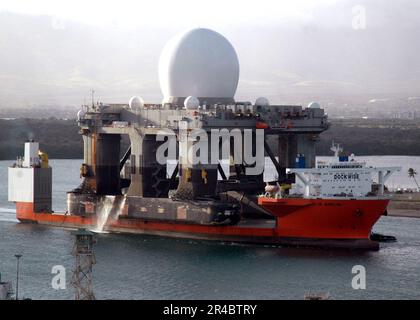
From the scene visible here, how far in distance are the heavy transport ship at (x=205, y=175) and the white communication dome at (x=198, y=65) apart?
0.06m

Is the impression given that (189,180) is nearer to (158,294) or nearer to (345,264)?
(345,264)

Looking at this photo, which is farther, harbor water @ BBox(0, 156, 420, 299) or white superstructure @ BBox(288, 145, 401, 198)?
white superstructure @ BBox(288, 145, 401, 198)

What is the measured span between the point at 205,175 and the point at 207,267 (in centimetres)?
1000

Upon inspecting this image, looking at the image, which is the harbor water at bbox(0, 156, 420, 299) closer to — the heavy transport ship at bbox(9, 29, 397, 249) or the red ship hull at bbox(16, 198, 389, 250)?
the red ship hull at bbox(16, 198, 389, 250)

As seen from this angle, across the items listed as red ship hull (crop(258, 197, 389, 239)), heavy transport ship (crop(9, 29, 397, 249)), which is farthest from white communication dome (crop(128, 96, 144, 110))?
red ship hull (crop(258, 197, 389, 239))

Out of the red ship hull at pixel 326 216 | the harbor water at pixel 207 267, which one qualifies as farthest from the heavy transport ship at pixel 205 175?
the harbor water at pixel 207 267

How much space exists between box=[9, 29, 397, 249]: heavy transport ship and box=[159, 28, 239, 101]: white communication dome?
0.19ft

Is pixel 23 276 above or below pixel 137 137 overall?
below

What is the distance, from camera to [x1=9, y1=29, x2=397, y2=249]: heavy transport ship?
169 feet

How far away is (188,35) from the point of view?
6041cm

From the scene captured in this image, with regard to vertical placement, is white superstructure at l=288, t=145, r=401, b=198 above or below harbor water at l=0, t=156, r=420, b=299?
above

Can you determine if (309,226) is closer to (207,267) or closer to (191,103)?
(207,267)
